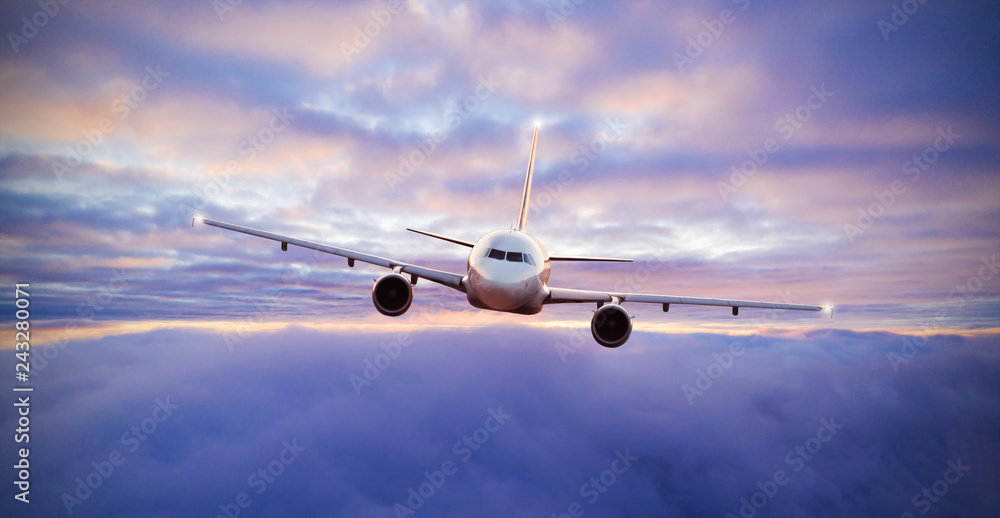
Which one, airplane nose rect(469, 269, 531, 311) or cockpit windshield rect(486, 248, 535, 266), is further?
cockpit windshield rect(486, 248, 535, 266)

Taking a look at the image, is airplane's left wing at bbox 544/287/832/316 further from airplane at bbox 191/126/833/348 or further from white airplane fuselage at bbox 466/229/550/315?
white airplane fuselage at bbox 466/229/550/315

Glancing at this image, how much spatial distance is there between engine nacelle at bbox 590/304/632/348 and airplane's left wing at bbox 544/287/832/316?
1225mm

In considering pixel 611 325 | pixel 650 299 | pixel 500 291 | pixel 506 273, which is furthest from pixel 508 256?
pixel 650 299

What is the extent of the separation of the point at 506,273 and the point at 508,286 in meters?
0.51

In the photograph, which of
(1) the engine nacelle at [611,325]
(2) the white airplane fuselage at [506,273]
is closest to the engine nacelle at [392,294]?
(2) the white airplane fuselage at [506,273]

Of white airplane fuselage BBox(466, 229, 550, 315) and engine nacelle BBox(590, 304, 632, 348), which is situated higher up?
white airplane fuselage BBox(466, 229, 550, 315)

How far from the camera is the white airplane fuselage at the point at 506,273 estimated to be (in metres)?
16.4

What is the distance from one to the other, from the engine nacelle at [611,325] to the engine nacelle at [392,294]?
7.69 metres

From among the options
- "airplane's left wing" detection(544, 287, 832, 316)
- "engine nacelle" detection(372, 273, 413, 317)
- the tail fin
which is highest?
the tail fin

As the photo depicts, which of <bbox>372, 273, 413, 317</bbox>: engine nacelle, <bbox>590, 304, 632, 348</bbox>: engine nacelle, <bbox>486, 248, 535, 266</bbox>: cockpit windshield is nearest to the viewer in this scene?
<bbox>486, 248, 535, 266</bbox>: cockpit windshield

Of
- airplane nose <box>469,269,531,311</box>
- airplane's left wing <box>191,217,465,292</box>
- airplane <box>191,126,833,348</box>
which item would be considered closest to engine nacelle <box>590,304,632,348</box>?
airplane <box>191,126,833,348</box>

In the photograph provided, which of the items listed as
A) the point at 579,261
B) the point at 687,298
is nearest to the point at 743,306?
the point at 687,298

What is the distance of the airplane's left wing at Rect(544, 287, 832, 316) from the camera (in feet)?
58.2

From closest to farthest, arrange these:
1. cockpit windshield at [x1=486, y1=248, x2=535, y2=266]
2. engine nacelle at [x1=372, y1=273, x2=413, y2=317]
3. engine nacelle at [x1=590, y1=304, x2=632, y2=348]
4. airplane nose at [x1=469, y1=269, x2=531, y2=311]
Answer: airplane nose at [x1=469, y1=269, x2=531, y2=311]
cockpit windshield at [x1=486, y1=248, x2=535, y2=266]
engine nacelle at [x1=590, y1=304, x2=632, y2=348]
engine nacelle at [x1=372, y1=273, x2=413, y2=317]
